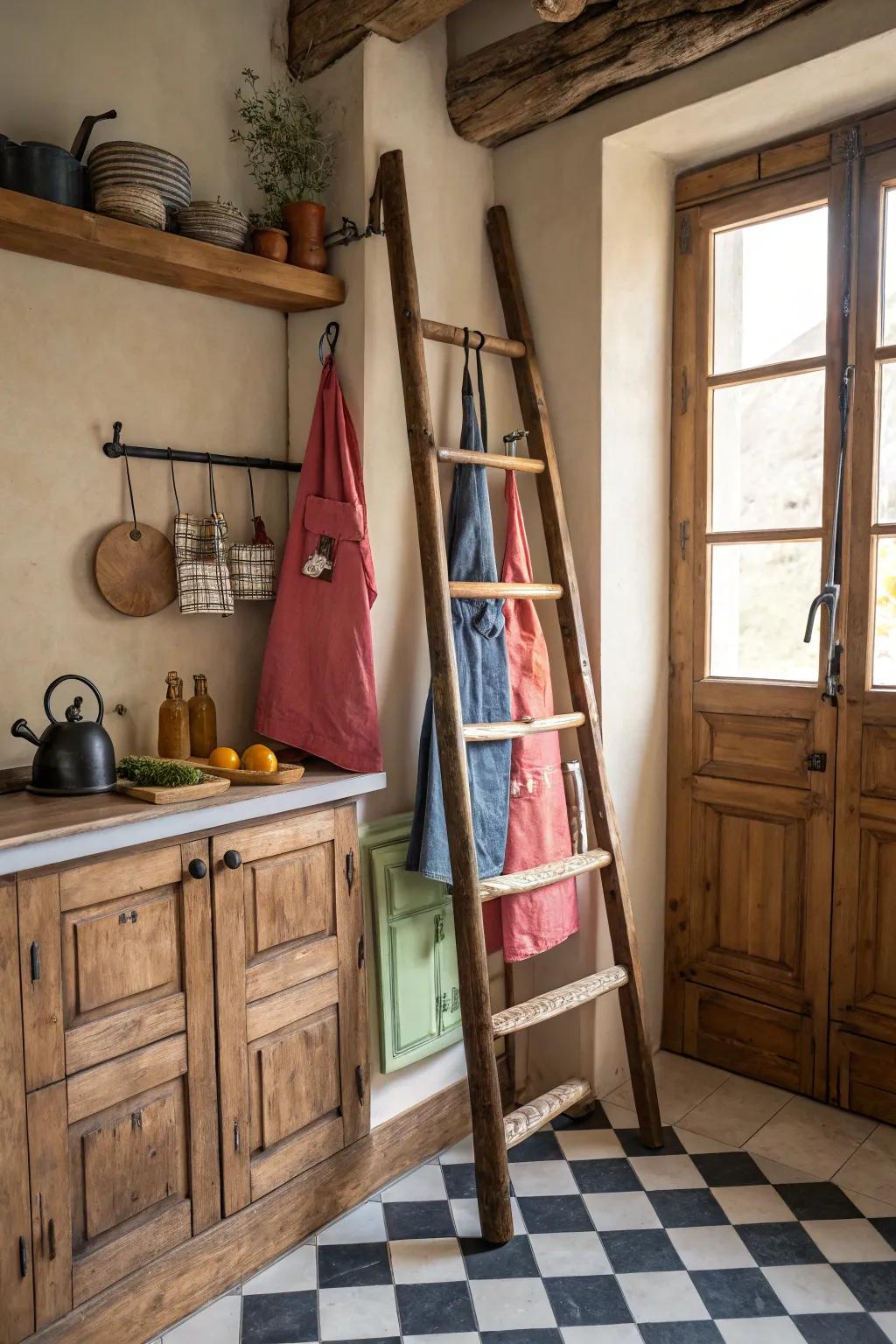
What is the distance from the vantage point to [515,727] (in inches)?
99.2

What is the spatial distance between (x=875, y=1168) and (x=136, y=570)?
2.39 m

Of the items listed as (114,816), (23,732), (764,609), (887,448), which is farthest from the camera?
(764,609)

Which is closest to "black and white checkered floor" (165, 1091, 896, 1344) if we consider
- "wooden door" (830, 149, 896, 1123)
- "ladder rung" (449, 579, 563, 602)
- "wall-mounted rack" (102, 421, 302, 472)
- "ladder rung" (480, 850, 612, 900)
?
"wooden door" (830, 149, 896, 1123)

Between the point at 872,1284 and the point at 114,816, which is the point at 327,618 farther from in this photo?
the point at 872,1284

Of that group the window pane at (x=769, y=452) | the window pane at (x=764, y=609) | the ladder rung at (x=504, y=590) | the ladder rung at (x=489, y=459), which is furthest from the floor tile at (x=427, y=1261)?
the window pane at (x=769, y=452)

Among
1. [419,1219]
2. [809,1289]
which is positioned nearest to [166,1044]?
[419,1219]

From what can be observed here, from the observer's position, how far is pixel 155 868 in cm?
198

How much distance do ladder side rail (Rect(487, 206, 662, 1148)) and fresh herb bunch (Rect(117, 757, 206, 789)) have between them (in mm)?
1102

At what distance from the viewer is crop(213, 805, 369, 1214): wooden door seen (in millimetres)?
2135

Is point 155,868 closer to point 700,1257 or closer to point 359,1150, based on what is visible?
point 359,1150

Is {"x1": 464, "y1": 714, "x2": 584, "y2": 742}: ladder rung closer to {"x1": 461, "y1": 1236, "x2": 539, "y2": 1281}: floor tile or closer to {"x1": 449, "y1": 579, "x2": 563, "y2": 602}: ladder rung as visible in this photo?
{"x1": 449, "y1": 579, "x2": 563, "y2": 602}: ladder rung

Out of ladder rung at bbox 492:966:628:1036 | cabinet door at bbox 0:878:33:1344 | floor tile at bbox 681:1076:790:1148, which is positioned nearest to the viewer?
cabinet door at bbox 0:878:33:1344

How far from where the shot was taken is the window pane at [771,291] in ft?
9.17

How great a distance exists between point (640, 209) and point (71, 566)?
1.89 meters
